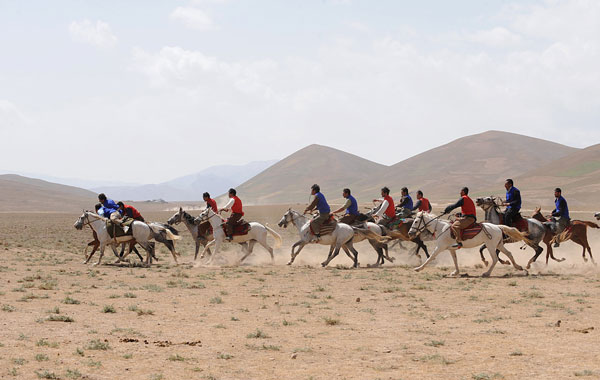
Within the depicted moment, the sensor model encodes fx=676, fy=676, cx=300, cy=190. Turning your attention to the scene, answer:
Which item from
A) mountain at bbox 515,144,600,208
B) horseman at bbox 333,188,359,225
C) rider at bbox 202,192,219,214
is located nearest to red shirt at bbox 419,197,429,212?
horseman at bbox 333,188,359,225

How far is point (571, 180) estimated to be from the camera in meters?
144

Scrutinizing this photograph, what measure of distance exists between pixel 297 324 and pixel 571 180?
469ft

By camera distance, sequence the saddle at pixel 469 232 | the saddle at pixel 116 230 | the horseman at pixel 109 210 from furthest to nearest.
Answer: the horseman at pixel 109 210 → the saddle at pixel 116 230 → the saddle at pixel 469 232

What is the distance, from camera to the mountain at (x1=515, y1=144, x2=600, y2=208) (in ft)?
371

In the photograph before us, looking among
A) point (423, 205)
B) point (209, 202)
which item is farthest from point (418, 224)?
point (209, 202)

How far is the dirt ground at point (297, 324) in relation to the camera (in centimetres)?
952

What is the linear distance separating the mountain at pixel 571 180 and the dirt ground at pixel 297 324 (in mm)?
91026

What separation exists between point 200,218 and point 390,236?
6645 mm

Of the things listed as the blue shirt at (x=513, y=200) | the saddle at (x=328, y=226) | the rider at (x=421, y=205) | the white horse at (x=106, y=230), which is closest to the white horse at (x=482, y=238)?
the blue shirt at (x=513, y=200)

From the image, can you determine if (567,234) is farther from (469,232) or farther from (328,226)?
(328,226)

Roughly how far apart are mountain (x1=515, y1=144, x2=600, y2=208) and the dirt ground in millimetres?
91026

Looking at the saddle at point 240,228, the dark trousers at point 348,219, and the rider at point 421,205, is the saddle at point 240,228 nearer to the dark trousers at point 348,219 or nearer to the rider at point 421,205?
the dark trousers at point 348,219

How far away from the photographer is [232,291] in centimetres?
1741

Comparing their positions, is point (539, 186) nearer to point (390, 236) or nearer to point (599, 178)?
point (599, 178)
